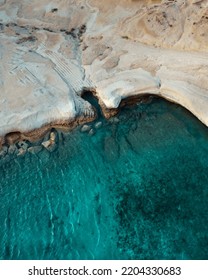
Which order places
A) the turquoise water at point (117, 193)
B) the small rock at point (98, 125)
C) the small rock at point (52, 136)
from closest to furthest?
the turquoise water at point (117, 193)
the small rock at point (52, 136)
the small rock at point (98, 125)

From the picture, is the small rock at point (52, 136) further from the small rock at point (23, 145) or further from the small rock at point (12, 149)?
the small rock at point (12, 149)

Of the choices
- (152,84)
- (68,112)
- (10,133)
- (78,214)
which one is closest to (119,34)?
(152,84)

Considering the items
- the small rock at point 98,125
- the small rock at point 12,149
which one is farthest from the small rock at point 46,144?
the small rock at point 98,125

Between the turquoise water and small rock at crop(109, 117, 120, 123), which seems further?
small rock at crop(109, 117, 120, 123)

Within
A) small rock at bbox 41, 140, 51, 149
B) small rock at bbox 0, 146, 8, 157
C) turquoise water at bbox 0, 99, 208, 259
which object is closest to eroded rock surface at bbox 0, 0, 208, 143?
small rock at bbox 0, 146, 8, 157

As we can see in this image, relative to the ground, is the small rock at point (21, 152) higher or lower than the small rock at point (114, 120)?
lower

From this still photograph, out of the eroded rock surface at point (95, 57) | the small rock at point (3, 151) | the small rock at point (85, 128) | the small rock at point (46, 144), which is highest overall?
the eroded rock surface at point (95, 57)

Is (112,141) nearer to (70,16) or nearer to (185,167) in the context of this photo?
(185,167)

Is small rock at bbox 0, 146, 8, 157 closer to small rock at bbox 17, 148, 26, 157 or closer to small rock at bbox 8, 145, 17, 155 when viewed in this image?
small rock at bbox 8, 145, 17, 155
